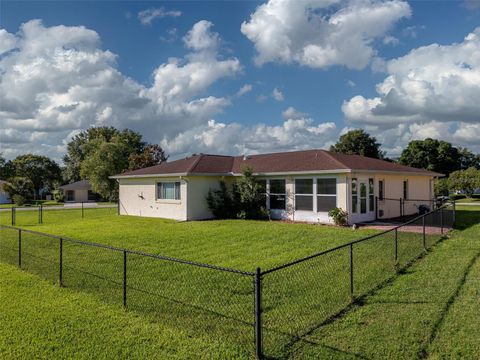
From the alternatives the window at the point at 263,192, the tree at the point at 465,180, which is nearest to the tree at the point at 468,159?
the tree at the point at 465,180

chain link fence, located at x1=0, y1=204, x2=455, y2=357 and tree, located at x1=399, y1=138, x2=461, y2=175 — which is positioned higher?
tree, located at x1=399, y1=138, x2=461, y2=175

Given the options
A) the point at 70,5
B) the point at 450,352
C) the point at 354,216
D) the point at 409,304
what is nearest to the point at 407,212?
the point at 354,216

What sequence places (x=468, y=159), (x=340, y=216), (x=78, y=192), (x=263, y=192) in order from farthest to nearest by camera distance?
1. (x=468, y=159)
2. (x=78, y=192)
3. (x=263, y=192)
4. (x=340, y=216)

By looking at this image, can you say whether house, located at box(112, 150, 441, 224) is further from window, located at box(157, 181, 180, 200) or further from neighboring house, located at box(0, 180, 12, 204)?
neighboring house, located at box(0, 180, 12, 204)

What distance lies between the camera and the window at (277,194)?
19219 millimetres

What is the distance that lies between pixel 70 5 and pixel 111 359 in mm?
12247

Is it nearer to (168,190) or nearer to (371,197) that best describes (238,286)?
(371,197)

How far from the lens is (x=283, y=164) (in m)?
20.4

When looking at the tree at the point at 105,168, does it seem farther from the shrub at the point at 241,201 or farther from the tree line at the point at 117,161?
the shrub at the point at 241,201

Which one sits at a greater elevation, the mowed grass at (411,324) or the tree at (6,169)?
the tree at (6,169)

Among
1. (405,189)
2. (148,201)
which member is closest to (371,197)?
(405,189)

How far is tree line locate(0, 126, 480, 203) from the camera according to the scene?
4159cm

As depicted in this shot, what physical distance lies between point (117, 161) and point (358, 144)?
30963 millimetres

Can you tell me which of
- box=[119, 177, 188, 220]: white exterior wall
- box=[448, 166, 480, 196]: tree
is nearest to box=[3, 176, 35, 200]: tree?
box=[119, 177, 188, 220]: white exterior wall
